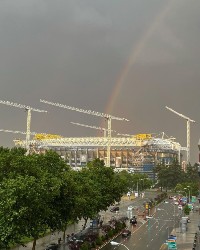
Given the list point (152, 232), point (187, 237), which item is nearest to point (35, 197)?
point (187, 237)

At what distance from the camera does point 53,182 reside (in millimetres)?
47625

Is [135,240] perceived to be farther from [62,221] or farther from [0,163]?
[0,163]

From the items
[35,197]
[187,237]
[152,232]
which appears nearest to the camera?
[35,197]

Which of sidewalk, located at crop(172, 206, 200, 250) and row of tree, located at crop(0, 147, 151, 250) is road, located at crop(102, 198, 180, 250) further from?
row of tree, located at crop(0, 147, 151, 250)

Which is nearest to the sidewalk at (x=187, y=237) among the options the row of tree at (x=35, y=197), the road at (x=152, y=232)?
the road at (x=152, y=232)

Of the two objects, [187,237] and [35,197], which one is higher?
[35,197]

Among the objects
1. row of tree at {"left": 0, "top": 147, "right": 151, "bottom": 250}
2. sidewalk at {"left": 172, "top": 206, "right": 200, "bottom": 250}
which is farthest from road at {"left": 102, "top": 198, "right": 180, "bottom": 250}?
row of tree at {"left": 0, "top": 147, "right": 151, "bottom": 250}

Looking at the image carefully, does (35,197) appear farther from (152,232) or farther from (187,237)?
Result: (152,232)

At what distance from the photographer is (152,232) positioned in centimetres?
8431

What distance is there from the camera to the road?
68188 millimetres

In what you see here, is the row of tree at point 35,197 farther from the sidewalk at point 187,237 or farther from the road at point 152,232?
the sidewalk at point 187,237

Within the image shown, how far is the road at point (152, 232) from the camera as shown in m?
68.2

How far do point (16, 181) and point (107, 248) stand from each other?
28.1 metres

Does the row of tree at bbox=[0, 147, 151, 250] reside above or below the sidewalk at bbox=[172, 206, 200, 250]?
above
